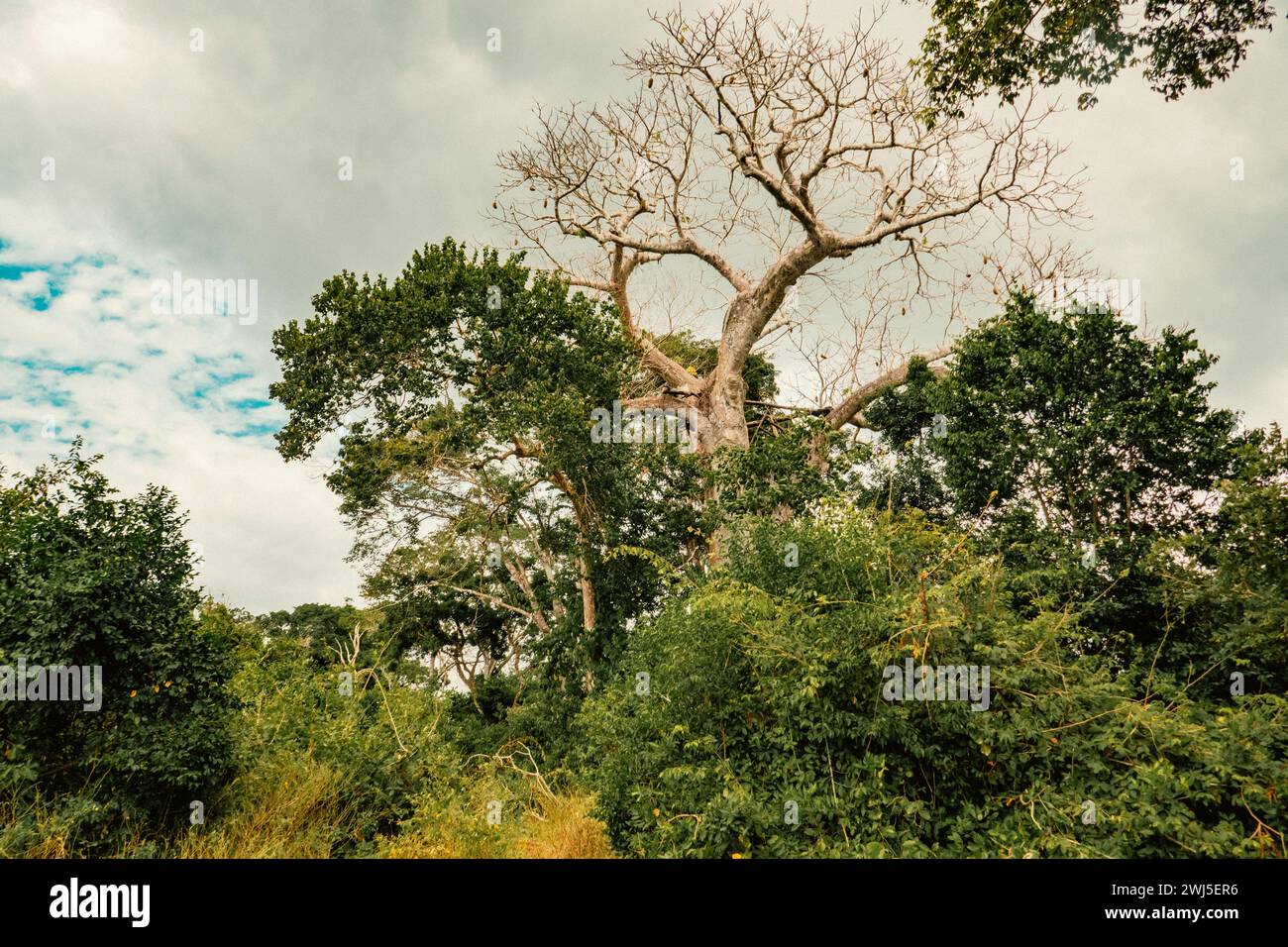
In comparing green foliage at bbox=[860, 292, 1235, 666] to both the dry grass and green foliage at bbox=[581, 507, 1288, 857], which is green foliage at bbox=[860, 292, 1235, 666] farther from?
the dry grass

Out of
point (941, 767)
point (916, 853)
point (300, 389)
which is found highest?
point (300, 389)

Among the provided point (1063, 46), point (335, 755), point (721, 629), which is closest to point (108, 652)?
point (335, 755)

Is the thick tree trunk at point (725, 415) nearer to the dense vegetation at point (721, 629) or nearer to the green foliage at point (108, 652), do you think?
the dense vegetation at point (721, 629)

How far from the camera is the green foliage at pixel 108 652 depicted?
5996 millimetres

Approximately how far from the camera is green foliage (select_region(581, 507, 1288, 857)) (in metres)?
4.80

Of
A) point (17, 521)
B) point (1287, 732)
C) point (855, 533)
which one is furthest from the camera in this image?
point (855, 533)

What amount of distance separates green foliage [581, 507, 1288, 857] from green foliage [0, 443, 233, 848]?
4.16 m

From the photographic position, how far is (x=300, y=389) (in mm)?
13102

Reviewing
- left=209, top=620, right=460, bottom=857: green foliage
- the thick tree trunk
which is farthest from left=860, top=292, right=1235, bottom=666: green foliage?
left=209, top=620, right=460, bottom=857: green foliage

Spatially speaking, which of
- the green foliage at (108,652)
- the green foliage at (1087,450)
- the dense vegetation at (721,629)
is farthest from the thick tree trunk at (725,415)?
the green foliage at (108,652)

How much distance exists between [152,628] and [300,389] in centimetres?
748

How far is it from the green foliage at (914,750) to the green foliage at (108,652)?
13.7ft

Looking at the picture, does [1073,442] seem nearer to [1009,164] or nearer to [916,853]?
[1009,164]
